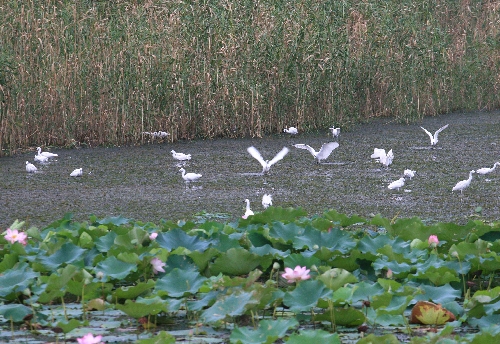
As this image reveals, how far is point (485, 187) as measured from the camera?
5.93 m

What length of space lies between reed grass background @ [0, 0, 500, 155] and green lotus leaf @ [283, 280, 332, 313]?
18.6ft

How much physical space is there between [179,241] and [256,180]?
319 cm

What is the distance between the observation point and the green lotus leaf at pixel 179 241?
10.4 ft

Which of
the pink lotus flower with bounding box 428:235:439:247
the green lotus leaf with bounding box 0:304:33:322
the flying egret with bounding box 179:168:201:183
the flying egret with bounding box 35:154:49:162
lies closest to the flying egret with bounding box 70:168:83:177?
the flying egret with bounding box 35:154:49:162

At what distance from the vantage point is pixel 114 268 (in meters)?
2.82

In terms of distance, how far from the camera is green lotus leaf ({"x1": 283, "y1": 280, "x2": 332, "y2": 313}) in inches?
95.6

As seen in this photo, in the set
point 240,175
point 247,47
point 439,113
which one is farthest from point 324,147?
point 439,113

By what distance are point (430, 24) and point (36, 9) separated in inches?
204

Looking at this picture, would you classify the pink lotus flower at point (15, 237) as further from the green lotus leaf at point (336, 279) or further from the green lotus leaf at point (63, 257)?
the green lotus leaf at point (336, 279)

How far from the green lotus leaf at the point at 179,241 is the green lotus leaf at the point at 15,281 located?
0.58 m

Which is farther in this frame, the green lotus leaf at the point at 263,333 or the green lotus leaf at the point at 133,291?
the green lotus leaf at the point at 133,291

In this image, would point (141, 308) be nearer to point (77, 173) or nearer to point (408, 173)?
point (408, 173)

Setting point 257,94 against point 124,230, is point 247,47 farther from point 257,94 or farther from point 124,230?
point 124,230

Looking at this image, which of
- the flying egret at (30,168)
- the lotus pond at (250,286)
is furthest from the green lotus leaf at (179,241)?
the flying egret at (30,168)
